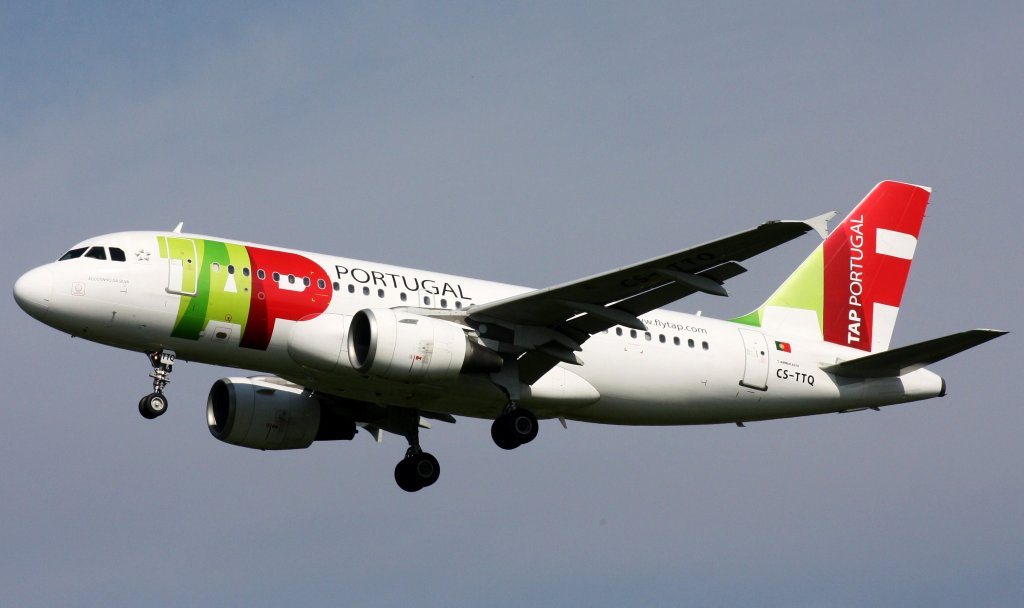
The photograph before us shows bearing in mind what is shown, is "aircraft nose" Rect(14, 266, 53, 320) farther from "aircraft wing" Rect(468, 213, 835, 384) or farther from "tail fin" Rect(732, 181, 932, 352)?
"tail fin" Rect(732, 181, 932, 352)

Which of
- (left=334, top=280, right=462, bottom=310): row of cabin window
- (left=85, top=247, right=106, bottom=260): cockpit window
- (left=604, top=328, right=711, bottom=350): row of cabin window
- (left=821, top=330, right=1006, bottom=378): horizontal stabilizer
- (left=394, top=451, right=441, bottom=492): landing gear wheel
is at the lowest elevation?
(left=394, top=451, right=441, bottom=492): landing gear wheel

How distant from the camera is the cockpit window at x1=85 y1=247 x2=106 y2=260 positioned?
3425cm

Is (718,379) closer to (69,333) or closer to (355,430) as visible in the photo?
(355,430)

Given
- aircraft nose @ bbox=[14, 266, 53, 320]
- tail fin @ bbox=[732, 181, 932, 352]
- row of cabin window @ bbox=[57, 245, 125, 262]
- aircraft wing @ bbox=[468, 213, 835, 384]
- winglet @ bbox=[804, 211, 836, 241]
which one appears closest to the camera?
winglet @ bbox=[804, 211, 836, 241]

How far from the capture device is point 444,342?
3422cm

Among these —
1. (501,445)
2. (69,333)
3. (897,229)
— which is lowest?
(501,445)

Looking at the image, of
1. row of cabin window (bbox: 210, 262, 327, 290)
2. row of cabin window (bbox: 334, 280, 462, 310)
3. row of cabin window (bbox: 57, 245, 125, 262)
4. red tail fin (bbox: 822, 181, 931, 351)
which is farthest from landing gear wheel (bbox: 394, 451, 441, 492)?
red tail fin (bbox: 822, 181, 931, 351)

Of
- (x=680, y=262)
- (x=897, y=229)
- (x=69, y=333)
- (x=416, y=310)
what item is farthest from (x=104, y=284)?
(x=897, y=229)

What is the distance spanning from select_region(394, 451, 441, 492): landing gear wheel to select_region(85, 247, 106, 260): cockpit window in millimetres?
9210

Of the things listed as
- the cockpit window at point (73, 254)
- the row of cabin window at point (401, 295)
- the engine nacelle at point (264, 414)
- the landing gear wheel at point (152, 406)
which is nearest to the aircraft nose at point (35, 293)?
the cockpit window at point (73, 254)

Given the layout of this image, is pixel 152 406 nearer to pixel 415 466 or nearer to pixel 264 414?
pixel 264 414

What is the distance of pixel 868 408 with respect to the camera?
131 ft

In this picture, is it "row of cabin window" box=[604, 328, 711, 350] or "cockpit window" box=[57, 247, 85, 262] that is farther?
"row of cabin window" box=[604, 328, 711, 350]

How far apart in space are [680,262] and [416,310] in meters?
6.02
